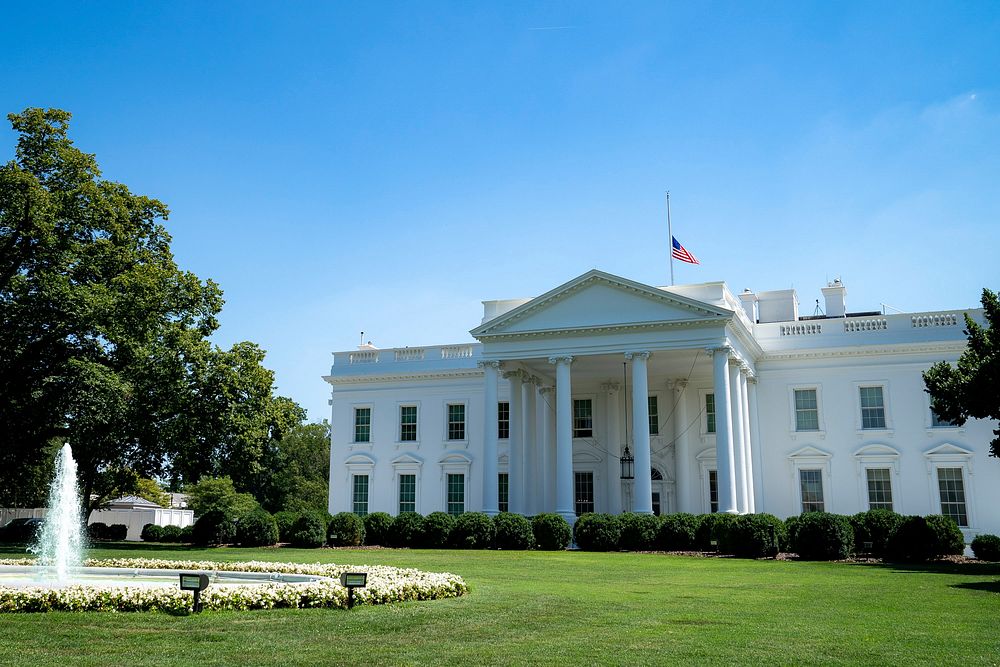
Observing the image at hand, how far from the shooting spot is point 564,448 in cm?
→ 3412

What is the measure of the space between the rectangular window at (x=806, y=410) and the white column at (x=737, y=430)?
3.83 meters

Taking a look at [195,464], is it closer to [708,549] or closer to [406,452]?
[406,452]

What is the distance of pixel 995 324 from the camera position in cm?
2262

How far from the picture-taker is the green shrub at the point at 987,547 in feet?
87.5

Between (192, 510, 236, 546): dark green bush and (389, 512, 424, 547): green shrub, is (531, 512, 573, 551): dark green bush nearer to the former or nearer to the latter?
(389, 512, 424, 547): green shrub

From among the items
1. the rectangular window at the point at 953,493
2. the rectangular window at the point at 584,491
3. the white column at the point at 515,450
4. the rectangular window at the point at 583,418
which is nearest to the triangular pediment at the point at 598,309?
the white column at the point at 515,450

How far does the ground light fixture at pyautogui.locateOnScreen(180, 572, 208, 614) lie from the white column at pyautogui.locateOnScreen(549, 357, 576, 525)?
2292 centimetres

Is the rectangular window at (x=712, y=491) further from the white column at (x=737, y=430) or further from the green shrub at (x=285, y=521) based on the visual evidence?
the green shrub at (x=285, y=521)

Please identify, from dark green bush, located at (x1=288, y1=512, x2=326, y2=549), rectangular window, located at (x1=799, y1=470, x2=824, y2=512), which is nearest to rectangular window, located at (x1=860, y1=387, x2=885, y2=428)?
rectangular window, located at (x1=799, y1=470, x2=824, y2=512)

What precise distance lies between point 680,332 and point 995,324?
39.8ft

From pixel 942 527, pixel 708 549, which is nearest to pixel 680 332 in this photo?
pixel 708 549

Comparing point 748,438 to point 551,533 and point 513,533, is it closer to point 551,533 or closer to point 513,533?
point 551,533

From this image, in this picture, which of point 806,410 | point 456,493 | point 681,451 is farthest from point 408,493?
point 806,410

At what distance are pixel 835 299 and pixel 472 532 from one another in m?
21.3
